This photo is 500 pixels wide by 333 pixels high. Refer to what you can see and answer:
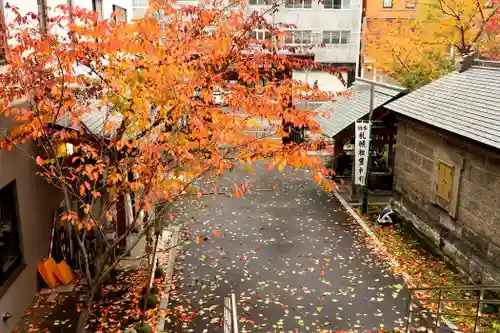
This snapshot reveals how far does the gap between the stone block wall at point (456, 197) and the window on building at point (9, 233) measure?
39.5 ft

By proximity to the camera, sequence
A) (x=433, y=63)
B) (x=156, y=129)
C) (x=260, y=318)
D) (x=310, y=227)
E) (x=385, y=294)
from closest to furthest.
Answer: (x=156, y=129)
(x=260, y=318)
(x=385, y=294)
(x=310, y=227)
(x=433, y=63)

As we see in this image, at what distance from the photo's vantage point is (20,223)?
1076 centimetres

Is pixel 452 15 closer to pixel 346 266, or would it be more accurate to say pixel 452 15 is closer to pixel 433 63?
pixel 433 63

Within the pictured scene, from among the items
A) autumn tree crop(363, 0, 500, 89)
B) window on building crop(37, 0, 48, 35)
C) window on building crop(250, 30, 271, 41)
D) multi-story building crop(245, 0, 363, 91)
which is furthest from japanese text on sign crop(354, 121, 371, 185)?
multi-story building crop(245, 0, 363, 91)

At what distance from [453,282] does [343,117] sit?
34.8ft

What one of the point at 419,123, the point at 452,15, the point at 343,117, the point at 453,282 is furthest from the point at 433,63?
the point at 453,282

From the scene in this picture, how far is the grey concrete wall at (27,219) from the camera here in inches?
392

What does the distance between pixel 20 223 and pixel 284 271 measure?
7380 millimetres

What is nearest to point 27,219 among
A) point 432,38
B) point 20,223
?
point 20,223

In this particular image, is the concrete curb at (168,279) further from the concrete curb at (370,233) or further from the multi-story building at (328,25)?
the multi-story building at (328,25)

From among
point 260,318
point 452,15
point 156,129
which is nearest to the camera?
point 156,129

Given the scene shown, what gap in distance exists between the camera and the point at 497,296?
11148 mm

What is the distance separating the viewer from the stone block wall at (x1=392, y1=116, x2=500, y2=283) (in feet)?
38.4

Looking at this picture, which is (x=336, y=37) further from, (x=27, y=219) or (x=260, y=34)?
(x=27, y=219)
